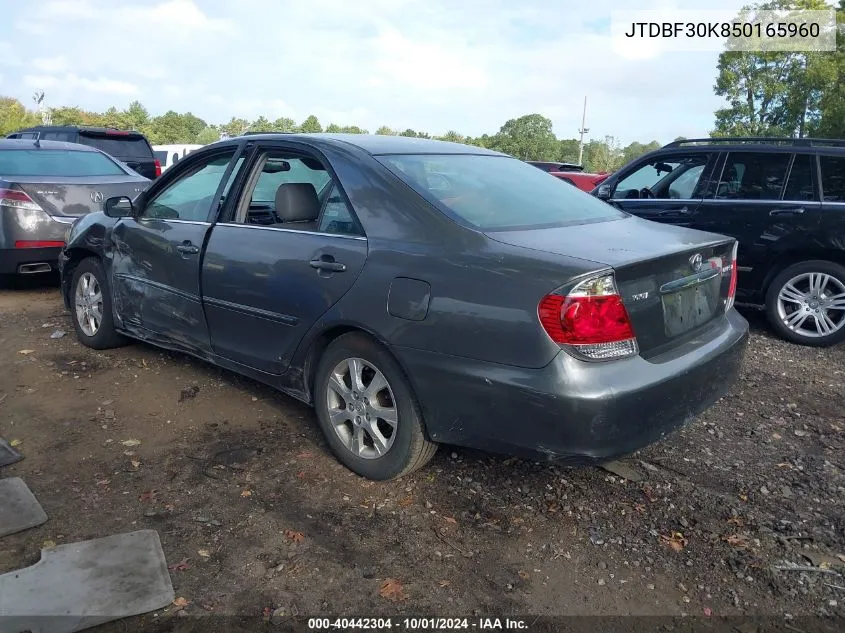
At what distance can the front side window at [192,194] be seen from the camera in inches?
168

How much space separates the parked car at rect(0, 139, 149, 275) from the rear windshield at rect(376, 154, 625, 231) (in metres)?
4.77

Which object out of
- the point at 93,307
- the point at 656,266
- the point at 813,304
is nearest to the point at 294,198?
the point at 656,266

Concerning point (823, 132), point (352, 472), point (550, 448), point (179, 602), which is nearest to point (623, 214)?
point (550, 448)

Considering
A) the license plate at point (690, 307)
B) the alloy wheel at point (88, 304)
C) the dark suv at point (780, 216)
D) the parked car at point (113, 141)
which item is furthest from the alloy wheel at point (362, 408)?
the parked car at point (113, 141)

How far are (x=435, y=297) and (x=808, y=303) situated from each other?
432cm

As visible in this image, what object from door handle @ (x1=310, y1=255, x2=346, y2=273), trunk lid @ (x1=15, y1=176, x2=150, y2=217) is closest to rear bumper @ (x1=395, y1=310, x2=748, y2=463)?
door handle @ (x1=310, y1=255, x2=346, y2=273)

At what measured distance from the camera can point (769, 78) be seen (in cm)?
2983

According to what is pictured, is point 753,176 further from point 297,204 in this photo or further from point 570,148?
point 570,148

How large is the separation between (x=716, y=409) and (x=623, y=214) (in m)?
1.38

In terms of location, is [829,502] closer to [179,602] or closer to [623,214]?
[623,214]

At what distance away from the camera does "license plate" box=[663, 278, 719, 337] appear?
10.0ft

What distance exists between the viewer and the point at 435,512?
319 centimetres

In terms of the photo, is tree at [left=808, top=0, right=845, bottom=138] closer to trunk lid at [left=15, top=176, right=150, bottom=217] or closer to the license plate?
trunk lid at [left=15, top=176, right=150, bottom=217]

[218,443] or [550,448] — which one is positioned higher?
[550,448]
